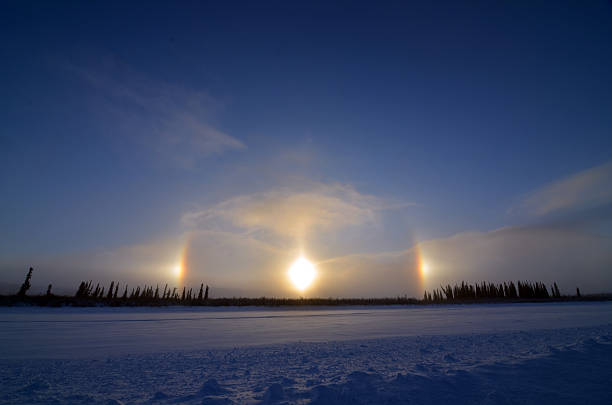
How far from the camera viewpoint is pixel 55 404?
160 inches

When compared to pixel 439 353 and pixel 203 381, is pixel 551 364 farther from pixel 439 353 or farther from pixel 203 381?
pixel 203 381

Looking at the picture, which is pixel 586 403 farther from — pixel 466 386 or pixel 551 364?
pixel 551 364

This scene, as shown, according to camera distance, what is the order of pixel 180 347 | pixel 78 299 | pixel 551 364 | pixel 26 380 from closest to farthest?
pixel 26 380 < pixel 551 364 < pixel 180 347 < pixel 78 299

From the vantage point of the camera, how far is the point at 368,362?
6.36 m

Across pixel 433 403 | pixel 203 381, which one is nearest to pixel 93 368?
pixel 203 381

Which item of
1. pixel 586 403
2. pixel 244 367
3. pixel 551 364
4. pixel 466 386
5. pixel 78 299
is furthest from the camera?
pixel 78 299

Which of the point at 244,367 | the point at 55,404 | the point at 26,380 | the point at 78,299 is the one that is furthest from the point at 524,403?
the point at 78,299

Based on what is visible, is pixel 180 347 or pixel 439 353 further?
pixel 180 347

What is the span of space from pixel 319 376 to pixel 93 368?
4.99 meters

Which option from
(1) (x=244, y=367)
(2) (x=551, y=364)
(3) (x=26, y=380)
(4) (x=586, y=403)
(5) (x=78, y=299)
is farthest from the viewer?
(5) (x=78, y=299)

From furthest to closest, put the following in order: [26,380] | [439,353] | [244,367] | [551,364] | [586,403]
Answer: [439,353] < [244,367] < [551,364] < [26,380] < [586,403]

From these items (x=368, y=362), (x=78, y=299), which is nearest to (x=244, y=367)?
(x=368, y=362)

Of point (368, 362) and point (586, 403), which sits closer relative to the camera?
point (586, 403)

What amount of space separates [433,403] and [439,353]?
3660 mm
